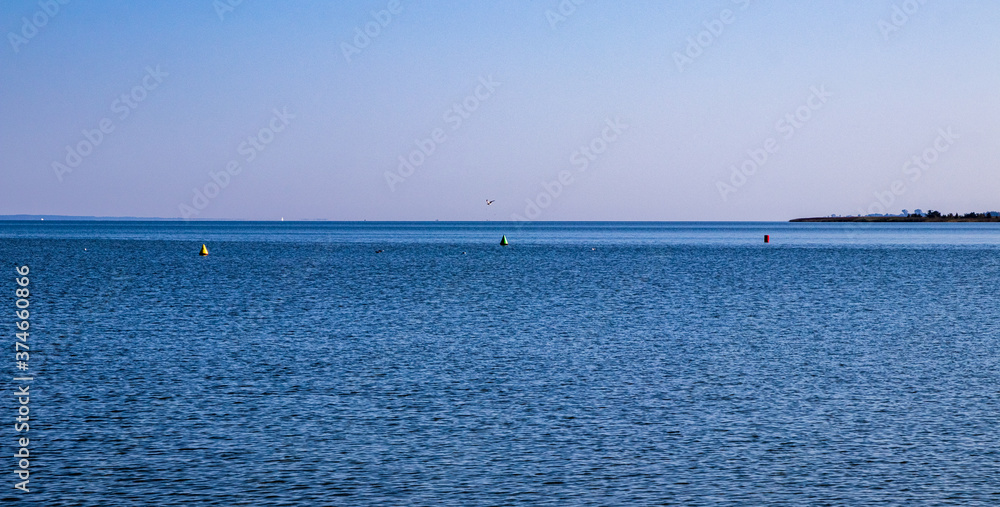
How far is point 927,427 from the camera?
18.8 metres

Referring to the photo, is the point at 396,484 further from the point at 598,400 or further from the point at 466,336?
the point at 466,336

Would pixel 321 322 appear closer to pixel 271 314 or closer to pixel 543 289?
pixel 271 314

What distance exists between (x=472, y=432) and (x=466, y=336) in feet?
54.4

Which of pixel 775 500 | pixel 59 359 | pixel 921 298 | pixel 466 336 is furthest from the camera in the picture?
pixel 921 298

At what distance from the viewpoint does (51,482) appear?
48.9ft

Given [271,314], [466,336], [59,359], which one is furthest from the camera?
[271,314]

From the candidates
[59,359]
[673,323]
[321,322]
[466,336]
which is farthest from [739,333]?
[59,359]

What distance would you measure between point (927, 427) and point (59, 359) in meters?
21.8

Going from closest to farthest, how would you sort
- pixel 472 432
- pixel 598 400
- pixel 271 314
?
pixel 472 432, pixel 598 400, pixel 271 314

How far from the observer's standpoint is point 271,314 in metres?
43.3

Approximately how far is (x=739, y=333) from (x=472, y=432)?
791 inches

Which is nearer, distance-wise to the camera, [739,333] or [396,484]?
[396,484]

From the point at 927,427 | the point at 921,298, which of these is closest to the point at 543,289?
the point at 921,298

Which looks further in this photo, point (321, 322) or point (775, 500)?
point (321, 322)
